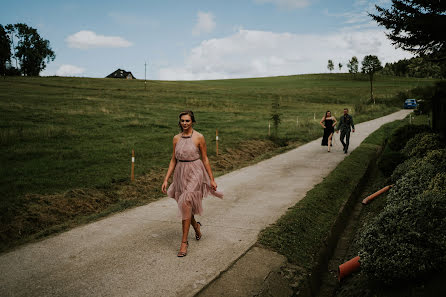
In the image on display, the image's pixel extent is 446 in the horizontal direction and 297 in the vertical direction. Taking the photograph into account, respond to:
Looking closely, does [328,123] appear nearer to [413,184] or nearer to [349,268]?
[413,184]

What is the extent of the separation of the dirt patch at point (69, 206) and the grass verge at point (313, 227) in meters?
3.51

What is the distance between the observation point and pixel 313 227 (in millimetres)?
6465

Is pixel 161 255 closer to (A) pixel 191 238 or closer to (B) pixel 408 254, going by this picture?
(A) pixel 191 238

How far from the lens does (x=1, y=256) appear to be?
5.06m

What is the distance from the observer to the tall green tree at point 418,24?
1141cm

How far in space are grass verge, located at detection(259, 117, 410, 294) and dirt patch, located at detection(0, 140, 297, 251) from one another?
11.5 feet

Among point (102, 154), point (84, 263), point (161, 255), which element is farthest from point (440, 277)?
point (102, 154)

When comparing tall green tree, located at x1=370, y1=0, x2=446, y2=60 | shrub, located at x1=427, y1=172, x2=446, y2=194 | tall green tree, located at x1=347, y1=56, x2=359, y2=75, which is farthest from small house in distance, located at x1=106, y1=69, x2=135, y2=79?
shrub, located at x1=427, y1=172, x2=446, y2=194

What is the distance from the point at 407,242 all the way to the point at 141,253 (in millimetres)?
3551

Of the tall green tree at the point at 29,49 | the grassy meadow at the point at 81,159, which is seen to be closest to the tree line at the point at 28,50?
the tall green tree at the point at 29,49

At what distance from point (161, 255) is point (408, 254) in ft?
10.5

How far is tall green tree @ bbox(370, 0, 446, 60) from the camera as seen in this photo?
1141 cm

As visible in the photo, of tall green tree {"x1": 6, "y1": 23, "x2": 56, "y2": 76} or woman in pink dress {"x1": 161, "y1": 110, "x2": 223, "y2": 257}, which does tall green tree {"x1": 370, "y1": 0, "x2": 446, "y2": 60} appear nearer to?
woman in pink dress {"x1": 161, "y1": 110, "x2": 223, "y2": 257}

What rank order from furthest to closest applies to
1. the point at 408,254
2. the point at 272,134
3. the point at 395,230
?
1. the point at 272,134
2. the point at 395,230
3. the point at 408,254
